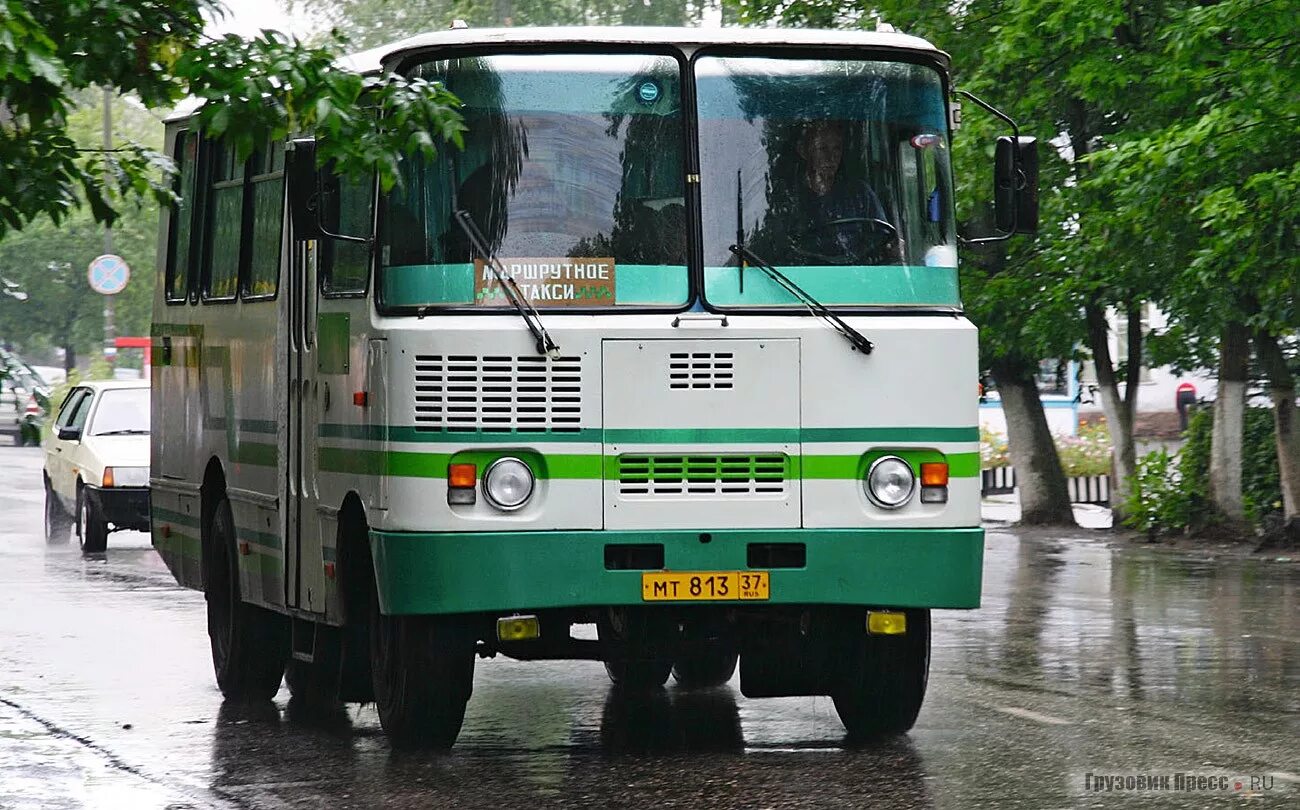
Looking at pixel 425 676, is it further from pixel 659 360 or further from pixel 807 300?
pixel 807 300

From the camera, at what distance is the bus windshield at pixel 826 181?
10.4m

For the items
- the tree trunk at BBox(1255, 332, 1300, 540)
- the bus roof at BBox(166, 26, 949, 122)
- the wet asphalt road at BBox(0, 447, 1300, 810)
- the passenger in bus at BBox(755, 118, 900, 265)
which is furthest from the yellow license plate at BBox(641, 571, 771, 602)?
the tree trunk at BBox(1255, 332, 1300, 540)

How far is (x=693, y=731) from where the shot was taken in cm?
1148

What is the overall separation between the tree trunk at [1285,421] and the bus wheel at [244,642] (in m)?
13.5

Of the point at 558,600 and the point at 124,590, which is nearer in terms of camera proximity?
the point at 558,600

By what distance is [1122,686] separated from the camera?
13.1 m

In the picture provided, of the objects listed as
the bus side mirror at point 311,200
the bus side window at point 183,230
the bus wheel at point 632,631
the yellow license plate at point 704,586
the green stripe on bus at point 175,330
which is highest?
the bus side window at point 183,230

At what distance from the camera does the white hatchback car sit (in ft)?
85.3

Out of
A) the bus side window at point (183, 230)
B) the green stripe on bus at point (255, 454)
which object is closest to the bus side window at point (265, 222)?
the green stripe on bus at point (255, 454)

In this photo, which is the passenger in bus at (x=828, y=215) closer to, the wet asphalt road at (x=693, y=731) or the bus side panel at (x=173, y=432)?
the wet asphalt road at (x=693, y=731)

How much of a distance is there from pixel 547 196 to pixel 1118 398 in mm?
19229

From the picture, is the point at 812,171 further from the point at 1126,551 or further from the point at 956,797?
the point at 1126,551

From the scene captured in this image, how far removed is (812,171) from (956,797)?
274cm

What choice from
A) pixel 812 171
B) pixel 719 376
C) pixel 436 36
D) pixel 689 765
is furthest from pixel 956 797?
pixel 436 36
